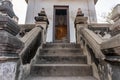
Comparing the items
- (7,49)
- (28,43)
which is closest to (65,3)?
(28,43)

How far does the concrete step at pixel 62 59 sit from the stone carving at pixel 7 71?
1.48 metres

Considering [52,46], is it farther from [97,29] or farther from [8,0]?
[8,0]

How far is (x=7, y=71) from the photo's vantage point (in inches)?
60.5

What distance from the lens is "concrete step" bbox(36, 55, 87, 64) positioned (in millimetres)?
3107

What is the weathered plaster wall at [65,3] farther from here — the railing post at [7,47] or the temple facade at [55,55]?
the railing post at [7,47]

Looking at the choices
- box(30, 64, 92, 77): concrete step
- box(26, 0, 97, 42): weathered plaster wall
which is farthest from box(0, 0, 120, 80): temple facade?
box(26, 0, 97, 42): weathered plaster wall

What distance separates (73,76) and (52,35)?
4.53 meters

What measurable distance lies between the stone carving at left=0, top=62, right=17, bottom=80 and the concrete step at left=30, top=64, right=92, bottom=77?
40.6 inches

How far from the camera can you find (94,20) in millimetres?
7152

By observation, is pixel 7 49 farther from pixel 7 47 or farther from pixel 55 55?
pixel 55 55

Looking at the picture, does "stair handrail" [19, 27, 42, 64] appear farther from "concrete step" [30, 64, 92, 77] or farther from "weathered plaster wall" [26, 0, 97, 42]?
"weathered plaster wall" [26, 0, 97, 42]

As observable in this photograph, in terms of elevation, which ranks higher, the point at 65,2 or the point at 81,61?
the point at 65,2

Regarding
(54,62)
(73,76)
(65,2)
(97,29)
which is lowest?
(73,76)

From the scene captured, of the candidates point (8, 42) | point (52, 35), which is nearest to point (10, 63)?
point (8, 42)
